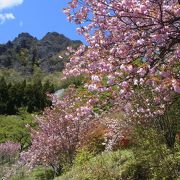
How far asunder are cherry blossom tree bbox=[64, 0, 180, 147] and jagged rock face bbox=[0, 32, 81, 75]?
352 ft

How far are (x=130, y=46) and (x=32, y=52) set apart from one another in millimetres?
128317

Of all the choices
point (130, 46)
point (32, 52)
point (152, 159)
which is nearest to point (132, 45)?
point (130, 46)

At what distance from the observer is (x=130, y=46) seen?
6961mm

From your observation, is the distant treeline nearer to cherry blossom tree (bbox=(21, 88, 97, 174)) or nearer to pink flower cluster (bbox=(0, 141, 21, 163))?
pink flower cluster (bbox=(0, 141, 21, 163))

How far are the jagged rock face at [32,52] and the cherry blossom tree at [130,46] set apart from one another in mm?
107362

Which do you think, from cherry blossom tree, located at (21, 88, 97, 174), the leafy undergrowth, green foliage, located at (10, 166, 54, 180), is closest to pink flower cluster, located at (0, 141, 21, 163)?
green foliage, located at (10, 166, 54, 180)

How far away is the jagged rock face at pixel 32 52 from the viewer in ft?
408

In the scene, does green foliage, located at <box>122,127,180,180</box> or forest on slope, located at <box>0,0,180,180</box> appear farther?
green foliage, located at <box>122,127,180,180</box>

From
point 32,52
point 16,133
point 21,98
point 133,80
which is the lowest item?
point 133,80

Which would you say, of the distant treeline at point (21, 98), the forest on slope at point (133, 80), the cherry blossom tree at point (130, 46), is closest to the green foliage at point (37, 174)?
the forest on slope at point (133, 80)

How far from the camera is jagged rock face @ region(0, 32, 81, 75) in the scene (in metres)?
124

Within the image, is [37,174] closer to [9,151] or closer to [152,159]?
[9,151]

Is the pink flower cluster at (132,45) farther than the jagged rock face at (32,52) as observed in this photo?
No

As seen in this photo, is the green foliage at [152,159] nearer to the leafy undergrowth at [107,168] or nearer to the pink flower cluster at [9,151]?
the leafy undergrowth at [107,168]
